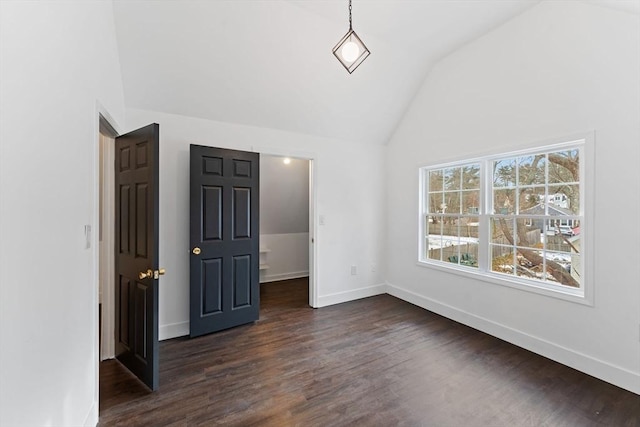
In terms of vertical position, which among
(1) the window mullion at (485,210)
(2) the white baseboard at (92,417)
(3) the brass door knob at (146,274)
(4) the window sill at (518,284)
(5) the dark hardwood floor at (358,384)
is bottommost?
(5) the dark hardwood floor at (358,384)

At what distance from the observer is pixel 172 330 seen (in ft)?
9.79

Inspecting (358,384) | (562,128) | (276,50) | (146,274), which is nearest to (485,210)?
(562,128)

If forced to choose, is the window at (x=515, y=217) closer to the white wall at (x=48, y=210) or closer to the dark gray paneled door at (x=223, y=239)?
the dark gray paneled door at (x=223, y=239)

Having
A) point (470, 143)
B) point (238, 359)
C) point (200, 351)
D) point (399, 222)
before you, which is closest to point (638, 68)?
point (470, 143)

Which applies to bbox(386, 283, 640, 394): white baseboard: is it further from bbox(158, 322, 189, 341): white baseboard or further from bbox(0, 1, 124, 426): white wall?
bbox(0, 1, 124, 426): white wall

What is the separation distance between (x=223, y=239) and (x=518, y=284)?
327 centimetres

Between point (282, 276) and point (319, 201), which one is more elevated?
point (319, 201)

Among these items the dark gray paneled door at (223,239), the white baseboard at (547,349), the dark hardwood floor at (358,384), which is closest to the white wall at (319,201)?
the dark gray paneled door at (223,239)

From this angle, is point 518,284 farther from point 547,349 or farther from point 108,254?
point 108,254

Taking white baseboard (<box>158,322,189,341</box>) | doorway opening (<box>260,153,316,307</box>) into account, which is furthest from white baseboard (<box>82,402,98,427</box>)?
doorway opening (<box>260,153,316,307</box>)

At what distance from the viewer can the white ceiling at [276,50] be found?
241 centimetres

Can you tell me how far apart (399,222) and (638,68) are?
112 inches

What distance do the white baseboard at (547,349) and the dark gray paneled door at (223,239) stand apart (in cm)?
247

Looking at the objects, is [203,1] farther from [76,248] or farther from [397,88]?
[397,88]
